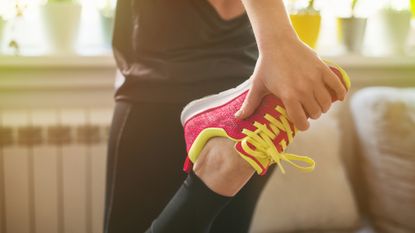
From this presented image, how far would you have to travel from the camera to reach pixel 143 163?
900 millimetres

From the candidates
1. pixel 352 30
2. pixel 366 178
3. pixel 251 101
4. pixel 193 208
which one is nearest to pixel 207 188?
pixel 193 208

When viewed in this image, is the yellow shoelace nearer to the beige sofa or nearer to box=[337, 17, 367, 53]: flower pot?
the beige sofa

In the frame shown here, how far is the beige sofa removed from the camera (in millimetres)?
1642

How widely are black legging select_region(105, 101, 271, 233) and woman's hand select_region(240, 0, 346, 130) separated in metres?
0.22

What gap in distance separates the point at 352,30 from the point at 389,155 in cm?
54

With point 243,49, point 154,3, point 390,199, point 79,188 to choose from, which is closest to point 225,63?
point 243,49

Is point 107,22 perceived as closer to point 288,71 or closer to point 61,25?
point 61,25

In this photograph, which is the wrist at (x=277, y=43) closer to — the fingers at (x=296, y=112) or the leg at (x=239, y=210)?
Answer: the fingers at (x=296, y=112)

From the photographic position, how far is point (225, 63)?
91 centimetres

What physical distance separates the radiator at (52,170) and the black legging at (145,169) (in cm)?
68

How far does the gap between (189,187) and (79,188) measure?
0.96 meters

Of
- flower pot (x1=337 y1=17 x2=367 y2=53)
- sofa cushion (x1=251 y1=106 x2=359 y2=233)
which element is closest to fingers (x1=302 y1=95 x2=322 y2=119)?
sofa cushion (x1=251 y1=106 x2=359 y2=233)

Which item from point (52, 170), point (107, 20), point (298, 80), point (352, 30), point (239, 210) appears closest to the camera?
point (298, 80)

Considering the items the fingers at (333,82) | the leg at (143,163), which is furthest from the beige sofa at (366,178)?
the fingers at (333,82)
